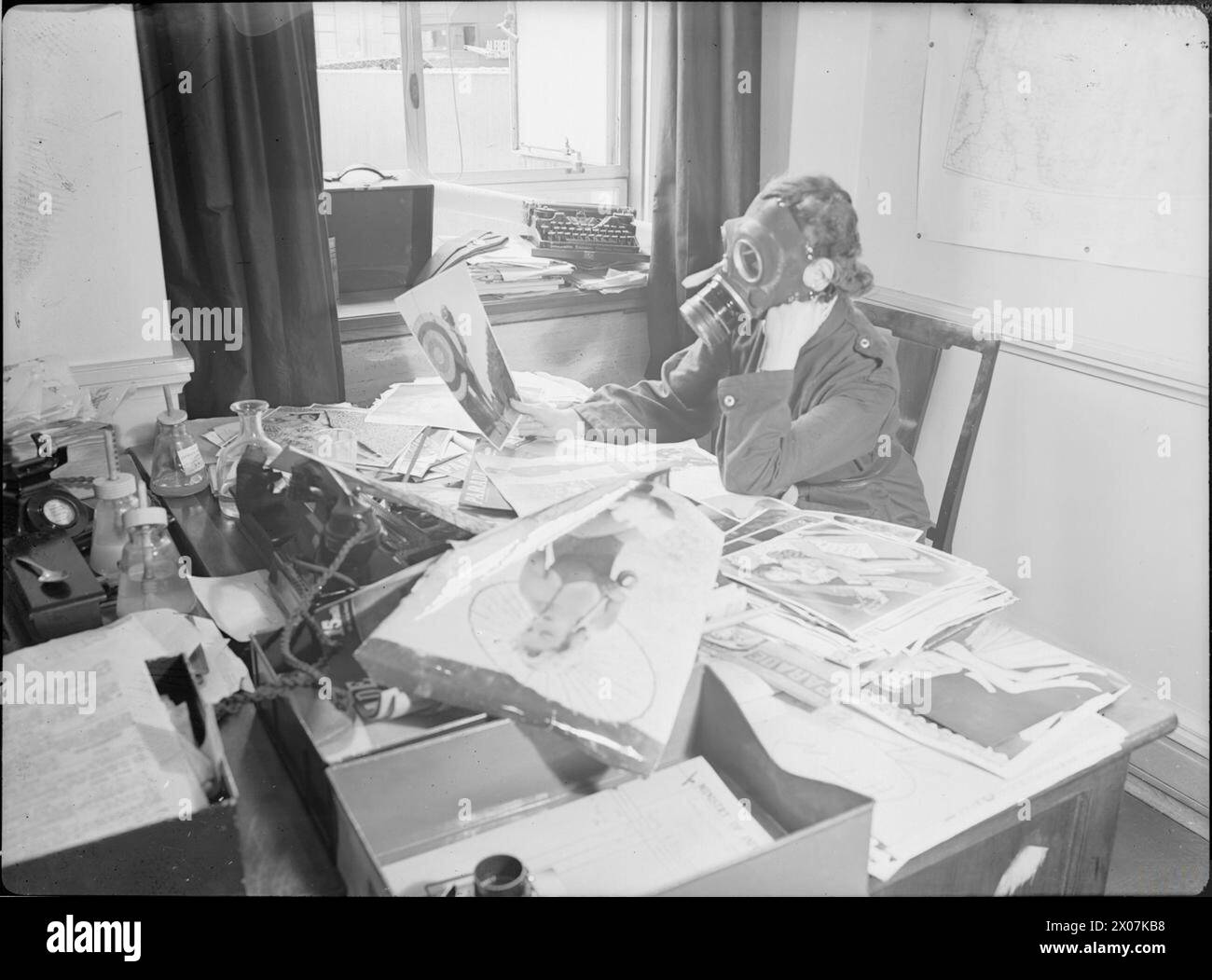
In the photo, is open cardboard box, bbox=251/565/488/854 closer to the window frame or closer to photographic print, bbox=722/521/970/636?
photographic print, bbox=722/521/970/636

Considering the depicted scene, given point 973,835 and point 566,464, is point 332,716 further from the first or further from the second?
point 566,464

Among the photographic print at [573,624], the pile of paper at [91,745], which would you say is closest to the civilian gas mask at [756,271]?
the photographic print at [573,624]

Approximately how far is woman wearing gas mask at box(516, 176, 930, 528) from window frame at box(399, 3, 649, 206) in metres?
0.38

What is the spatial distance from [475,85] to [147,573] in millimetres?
1017

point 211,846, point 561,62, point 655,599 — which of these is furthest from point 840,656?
point 561,62

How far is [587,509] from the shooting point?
1.03 metres

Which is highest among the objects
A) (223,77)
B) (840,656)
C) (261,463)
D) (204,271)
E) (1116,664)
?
(223,77)

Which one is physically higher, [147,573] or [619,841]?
[147,573]

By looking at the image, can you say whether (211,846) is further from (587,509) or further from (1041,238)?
(1041,238)

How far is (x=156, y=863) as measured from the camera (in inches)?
28.1

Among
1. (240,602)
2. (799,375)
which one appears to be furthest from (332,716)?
(799,375)

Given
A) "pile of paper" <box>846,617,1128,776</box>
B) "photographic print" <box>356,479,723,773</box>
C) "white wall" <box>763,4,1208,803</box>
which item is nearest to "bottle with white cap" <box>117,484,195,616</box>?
"photographic print" <box>356,479,723,773</box>

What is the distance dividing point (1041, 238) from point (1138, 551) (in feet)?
1.81

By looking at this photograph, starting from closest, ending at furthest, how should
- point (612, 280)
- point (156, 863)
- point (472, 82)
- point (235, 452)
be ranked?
1. point (156, 863)
2. point (235, 452)
3. point (472, 82)
4. point (612, 280)
